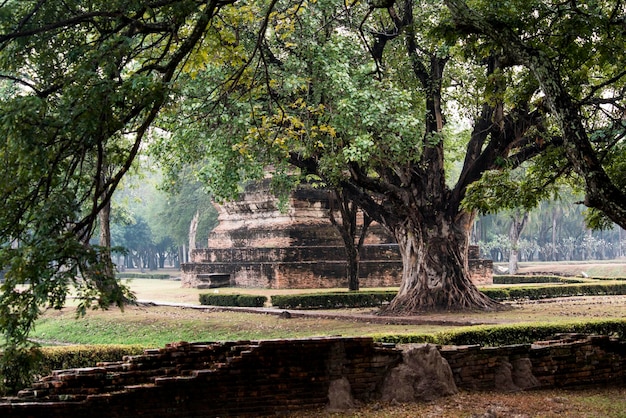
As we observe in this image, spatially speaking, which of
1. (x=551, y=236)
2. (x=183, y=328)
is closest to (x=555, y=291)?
(x=183, y=328)

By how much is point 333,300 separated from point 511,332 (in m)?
8.87

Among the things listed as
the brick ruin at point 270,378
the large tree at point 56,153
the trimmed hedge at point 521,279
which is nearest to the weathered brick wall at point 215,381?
the brick ruin at point 270,378

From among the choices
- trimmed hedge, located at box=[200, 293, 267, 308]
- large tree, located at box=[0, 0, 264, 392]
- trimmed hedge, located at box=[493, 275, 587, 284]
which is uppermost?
large tree, located at box=[0, 0, 264, 392]

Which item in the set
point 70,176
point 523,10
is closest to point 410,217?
point 523,10

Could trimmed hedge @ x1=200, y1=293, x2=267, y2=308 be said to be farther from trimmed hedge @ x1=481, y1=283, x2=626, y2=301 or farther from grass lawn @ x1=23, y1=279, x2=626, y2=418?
trimmed hedge @ x1=481, y1=283, x2=626, y2=301

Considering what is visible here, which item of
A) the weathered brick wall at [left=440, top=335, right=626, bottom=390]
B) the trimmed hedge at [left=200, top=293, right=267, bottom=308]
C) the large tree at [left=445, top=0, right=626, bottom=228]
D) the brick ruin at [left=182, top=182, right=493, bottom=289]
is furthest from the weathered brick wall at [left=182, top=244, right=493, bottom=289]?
the weathered brick wall at [left=440, top=335, right=626, bottom=390]

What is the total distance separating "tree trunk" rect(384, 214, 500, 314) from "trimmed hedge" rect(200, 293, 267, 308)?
4092 mm

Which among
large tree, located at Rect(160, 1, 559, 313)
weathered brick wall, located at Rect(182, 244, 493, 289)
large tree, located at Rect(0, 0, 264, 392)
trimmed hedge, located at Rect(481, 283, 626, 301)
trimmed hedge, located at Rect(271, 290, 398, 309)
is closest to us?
large tree, located at Rect(0, 0, 264, 392)

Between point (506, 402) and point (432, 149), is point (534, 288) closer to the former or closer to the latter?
point (432, 149)

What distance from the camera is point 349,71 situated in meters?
17.2

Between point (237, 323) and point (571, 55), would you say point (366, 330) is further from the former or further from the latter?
point (571, 55)

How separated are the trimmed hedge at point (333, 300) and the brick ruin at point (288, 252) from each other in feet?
21.3

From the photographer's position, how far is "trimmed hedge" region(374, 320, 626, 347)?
11219 mm

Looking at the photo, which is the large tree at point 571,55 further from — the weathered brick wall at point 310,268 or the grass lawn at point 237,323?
the weathered brick wall at point 310,268
